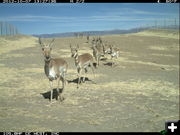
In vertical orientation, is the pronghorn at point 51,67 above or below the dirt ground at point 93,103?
above

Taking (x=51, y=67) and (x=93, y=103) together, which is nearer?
(x=93, y=103)

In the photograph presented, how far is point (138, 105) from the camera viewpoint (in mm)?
11297

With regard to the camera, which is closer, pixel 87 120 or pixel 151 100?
pixel 87 120

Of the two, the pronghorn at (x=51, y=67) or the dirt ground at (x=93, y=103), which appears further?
the pronghorn at (x=51, y=67)

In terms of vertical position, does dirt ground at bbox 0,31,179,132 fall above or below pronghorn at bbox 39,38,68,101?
below

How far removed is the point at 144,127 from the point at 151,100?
381 centimetres

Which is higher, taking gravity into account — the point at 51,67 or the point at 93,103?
the point at 51,67

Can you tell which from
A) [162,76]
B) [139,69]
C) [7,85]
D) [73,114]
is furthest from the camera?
[139,69]

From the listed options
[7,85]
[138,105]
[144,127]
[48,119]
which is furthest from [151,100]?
[7,85]

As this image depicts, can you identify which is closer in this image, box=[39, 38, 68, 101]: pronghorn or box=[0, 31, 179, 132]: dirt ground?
box=[0, 31, 179, 132]: dirt ground

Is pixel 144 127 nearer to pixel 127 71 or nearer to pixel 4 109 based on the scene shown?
pixel 4 109

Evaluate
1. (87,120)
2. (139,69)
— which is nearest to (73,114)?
(87,120)

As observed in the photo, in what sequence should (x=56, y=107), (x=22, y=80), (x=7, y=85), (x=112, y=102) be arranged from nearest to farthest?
1. (x=56, y=107)
2. (x=112, y=102)
3. (x=7, y=85)
4. (x=22, y=80)

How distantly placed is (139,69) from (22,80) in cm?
934
